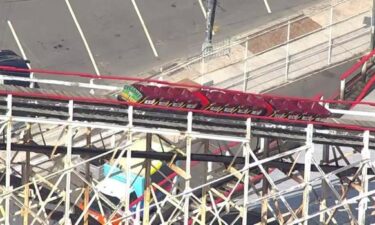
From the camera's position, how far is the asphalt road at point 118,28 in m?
63.7

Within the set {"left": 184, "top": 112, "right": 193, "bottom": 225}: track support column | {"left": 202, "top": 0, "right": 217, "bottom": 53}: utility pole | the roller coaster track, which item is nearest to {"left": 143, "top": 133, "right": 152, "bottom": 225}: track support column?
the roller coaster track

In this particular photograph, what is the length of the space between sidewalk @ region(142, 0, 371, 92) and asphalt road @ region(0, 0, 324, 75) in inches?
79.5

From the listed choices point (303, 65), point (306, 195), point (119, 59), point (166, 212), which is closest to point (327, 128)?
point (306, 195)

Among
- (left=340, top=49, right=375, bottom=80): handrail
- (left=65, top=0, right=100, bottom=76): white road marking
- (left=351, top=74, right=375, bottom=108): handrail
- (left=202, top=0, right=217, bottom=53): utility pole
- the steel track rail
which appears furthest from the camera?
(left=65, top=0, right=100, bottom=76): white road marking

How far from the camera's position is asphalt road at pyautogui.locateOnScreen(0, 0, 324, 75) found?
63.7 meters

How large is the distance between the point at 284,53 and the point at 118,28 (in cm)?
785

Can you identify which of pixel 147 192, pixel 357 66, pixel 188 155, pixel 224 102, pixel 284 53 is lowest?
pixel 147 192

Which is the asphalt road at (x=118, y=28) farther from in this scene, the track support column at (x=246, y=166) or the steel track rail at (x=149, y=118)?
the track support column at (x=246, y=166)

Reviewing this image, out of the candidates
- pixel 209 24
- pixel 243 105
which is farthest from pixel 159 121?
pixel 209 24

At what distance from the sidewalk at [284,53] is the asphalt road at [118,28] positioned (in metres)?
2.02

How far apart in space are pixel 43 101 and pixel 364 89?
1423 centimetres

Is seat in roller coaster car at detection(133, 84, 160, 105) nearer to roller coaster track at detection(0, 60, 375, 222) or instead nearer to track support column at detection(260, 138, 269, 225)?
roller coaster track at detection(0, 60, 375, 222)

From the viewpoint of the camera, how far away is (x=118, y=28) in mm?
65438

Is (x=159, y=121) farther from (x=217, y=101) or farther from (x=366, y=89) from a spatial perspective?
(x=366, y=89)
